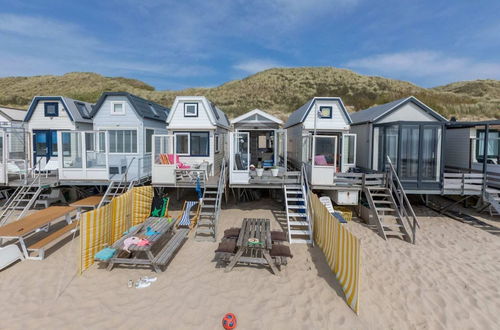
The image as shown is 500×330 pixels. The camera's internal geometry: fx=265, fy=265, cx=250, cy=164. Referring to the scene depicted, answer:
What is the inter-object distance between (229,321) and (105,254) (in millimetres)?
4100

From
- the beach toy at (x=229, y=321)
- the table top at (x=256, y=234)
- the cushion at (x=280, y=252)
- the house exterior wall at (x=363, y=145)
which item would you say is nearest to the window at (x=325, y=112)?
the house exterior wall at (x=363, y=145)

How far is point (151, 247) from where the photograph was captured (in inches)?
308

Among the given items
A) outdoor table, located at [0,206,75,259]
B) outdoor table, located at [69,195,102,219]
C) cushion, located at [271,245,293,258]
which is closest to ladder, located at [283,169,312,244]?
cushion, located at [271,245,293,258]

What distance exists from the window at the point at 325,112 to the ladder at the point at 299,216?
15.1ft

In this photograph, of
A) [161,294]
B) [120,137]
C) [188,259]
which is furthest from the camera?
[120,137]

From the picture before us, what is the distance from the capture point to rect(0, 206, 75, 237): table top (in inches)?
299

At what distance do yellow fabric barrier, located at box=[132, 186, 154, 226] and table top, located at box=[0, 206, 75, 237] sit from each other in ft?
7.80

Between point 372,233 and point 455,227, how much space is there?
3765 millimetres

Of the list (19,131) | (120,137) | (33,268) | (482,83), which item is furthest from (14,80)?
(482,83)

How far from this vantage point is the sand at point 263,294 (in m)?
5.20

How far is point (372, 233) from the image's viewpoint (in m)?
9.79

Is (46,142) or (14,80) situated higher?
Answer: (14,80)

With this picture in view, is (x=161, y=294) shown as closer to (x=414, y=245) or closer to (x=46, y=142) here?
(x=414, y=245)

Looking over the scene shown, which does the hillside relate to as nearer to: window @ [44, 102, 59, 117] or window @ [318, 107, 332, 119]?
window @ [318, 107, 332, 119]
